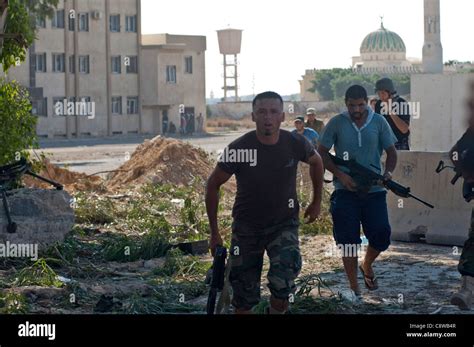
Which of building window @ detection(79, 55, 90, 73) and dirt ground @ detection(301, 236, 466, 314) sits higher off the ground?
building window @ detection(79, 55, 90, 73)

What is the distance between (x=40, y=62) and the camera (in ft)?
228

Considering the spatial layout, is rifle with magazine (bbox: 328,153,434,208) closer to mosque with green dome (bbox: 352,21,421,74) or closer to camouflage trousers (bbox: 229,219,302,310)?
camouflage trousers (bbox: 229,219,302,310)

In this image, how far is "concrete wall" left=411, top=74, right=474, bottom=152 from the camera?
73.1 ft

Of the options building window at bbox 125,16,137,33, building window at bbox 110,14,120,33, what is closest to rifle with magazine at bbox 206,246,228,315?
building window at bbox 110,14,120,33

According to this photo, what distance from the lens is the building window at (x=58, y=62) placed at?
7062 cm

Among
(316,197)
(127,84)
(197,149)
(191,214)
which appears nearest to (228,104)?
(127,84)

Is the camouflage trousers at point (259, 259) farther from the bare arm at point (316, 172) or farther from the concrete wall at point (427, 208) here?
the concrete wall at point (427, 208)

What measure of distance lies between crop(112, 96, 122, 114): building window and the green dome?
112238mm

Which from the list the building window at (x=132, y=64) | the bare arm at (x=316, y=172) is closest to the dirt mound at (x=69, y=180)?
the bare arm at (x=316, y=172)

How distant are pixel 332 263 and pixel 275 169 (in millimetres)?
4782

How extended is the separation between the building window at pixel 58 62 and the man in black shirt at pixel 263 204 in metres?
63.4

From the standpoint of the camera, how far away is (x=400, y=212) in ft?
47.8

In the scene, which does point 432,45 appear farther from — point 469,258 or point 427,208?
point 469,258
